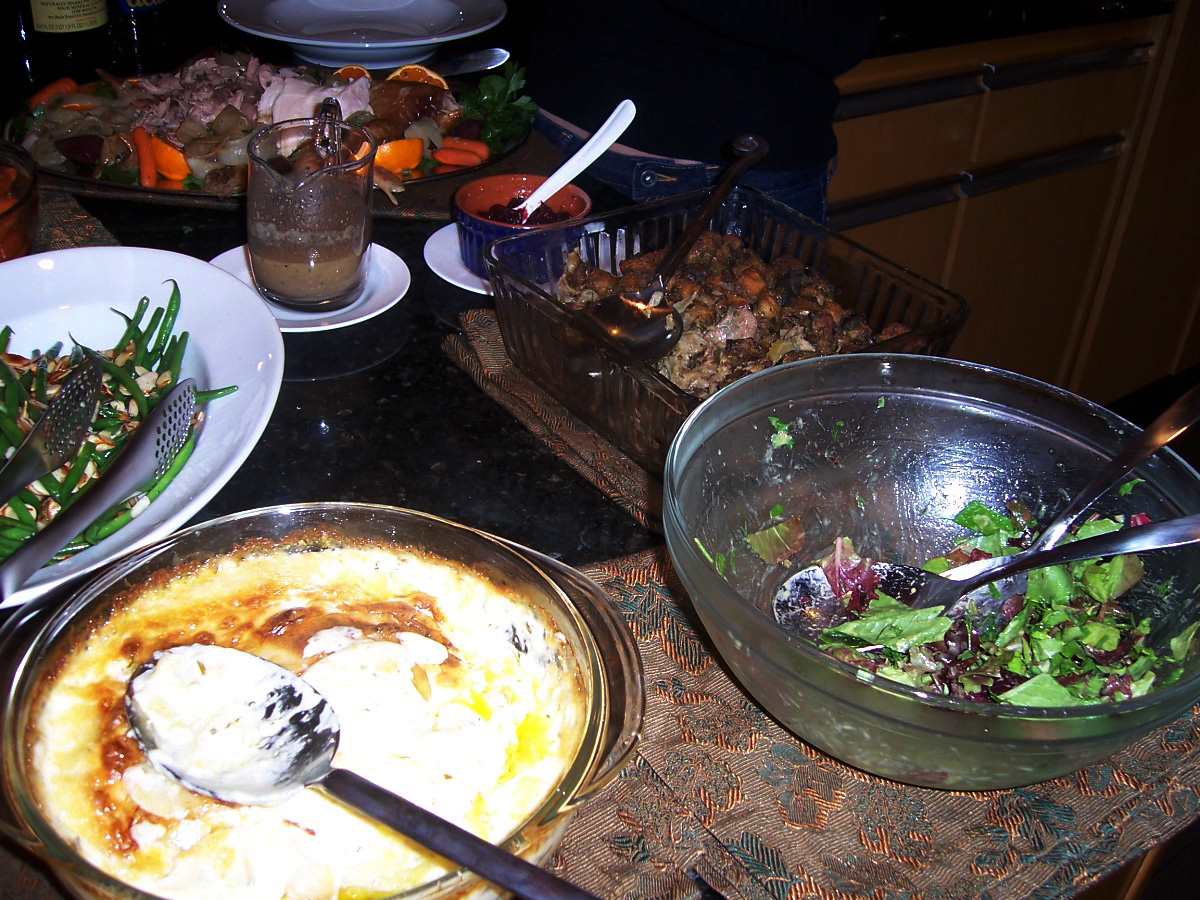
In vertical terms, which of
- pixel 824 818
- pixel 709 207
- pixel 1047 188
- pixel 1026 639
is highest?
pixel 709 207

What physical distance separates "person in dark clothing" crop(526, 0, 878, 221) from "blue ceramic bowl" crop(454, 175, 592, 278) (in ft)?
1.34

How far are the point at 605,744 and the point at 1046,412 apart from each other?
23.7 inches

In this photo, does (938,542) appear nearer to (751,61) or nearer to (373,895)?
(373,895)

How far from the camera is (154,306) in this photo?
51.3 inches

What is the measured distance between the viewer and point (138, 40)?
94.0 inches

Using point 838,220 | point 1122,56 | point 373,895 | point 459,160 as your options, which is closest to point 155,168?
point 459,160

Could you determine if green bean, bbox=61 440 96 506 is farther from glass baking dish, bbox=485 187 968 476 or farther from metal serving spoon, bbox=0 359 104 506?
glass baking dish, bbox=485 187 968 476

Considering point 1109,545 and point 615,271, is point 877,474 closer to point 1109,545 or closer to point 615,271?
point 1109,545

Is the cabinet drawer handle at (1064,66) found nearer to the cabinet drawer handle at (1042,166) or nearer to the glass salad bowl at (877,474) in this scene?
the cabinet drawer handle at (1042,166)

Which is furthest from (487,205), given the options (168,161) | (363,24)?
(363,24)

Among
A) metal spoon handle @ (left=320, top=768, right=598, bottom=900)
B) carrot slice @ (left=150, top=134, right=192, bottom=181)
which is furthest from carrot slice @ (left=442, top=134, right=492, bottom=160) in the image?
metal spoon handle @ (left=320, top=768, right=598, bottom=900)

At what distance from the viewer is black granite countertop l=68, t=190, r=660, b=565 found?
1.05m

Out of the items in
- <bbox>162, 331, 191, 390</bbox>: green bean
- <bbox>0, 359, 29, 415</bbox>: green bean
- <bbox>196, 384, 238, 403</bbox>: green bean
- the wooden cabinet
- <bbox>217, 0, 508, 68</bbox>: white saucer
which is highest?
<bbox>217, 0, 508, 68</bbox>: white saucer

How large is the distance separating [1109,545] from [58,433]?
1.05 m
